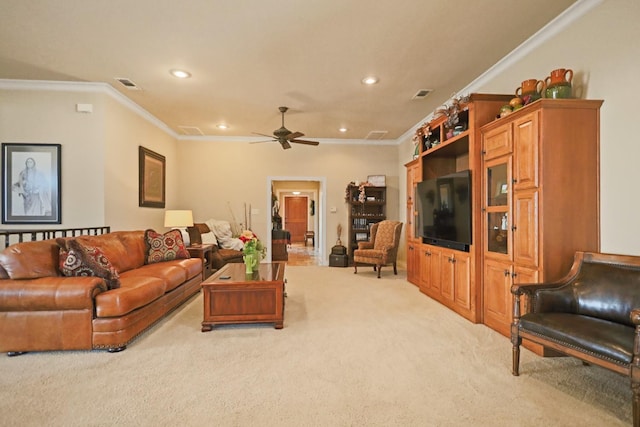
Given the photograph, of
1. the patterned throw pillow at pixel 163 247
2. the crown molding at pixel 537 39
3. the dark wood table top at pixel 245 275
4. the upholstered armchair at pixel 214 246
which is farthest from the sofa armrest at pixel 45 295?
the crown molding at pixel 537 39

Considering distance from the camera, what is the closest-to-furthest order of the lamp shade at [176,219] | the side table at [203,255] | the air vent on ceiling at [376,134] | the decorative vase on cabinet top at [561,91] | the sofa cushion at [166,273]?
the decorative vase on cabinet top at [561,91] → the sofa cushion at [166,273] → the side table at [203,255] → the lamp shade at [176,219] → the air vent on ceiling at [376,134]

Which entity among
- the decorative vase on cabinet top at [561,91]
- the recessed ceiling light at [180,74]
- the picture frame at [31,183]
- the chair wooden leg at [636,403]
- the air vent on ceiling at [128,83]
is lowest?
the chair wooden leg at [636,403]

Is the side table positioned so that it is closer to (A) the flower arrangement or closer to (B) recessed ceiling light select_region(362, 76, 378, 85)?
(A) the flower arrangement

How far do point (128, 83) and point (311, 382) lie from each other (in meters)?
4.33

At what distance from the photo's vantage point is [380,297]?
14.2ft

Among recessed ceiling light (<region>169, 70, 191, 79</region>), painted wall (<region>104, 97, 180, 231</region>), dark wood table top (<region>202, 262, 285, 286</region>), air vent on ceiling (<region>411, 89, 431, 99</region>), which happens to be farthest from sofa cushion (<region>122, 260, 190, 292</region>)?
air vent on ceiling (<region>411, 89, 431, 99</region>)

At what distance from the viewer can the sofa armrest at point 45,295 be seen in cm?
248

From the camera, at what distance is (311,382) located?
2117 mm

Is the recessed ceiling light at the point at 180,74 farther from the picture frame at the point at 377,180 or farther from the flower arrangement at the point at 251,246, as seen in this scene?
the picture frame at the point at 377,180

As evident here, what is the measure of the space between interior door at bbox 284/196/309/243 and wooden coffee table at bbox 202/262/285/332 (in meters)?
10.9

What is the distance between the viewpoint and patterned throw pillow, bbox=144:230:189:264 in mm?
4273

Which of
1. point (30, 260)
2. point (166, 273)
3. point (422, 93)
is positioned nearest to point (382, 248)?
point (422, 93)

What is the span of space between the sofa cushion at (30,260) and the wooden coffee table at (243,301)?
52.4 inches

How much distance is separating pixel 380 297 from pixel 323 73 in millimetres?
3066
